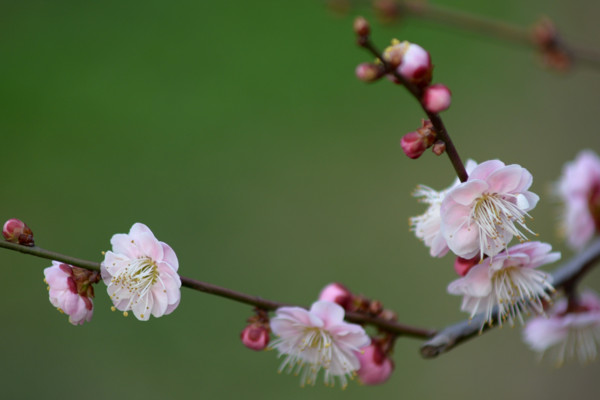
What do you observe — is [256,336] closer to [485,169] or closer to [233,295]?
[233,295]

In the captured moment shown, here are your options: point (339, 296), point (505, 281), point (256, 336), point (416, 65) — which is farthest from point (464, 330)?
point (416, 65)

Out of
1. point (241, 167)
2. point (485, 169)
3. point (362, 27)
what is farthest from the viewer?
point (241, 167)

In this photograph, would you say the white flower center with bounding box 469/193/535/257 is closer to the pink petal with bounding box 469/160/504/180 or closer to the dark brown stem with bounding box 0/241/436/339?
the pink petal with bounding box 469/160/504/180

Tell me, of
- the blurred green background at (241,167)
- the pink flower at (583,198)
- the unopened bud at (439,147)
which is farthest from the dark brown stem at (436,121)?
the blurred green background at (241,167)

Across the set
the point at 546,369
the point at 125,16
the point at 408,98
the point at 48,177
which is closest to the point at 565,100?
the point at 408,98

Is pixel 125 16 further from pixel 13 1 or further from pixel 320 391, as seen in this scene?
pixel 320 391

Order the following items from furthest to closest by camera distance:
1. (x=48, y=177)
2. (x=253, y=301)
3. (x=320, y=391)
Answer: (x=48, y=177) < (x=320, y=391) < (x=253, y=301)
